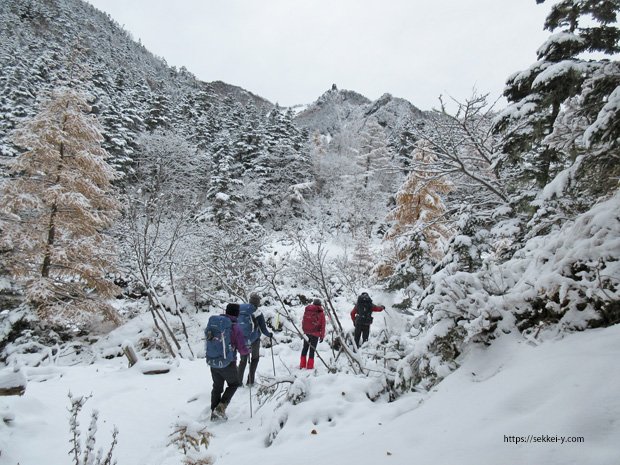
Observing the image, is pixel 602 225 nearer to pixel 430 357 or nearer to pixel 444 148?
pixel 430 357

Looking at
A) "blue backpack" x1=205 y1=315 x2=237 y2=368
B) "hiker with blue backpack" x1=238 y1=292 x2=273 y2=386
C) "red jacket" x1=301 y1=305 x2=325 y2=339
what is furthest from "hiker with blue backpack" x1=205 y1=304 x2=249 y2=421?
"red jacket" x1=301 y1=305 x2=325 y2=339

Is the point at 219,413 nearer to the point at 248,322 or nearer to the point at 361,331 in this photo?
the point at 248,322

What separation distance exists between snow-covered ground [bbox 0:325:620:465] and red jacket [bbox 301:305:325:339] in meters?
1.89

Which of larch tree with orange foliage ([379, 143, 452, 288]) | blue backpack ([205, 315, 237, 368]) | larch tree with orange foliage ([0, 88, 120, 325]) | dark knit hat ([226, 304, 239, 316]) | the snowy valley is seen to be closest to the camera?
the snowy valley

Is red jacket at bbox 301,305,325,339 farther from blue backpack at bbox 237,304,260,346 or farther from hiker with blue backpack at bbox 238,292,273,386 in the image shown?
blue backpack at bbox 237,304,260,346

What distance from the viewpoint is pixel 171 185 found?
28312 millimetres

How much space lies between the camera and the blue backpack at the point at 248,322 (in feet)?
19.1

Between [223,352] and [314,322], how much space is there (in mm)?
2986

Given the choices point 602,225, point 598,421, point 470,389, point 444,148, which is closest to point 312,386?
point 470,389

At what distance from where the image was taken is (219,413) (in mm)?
4992

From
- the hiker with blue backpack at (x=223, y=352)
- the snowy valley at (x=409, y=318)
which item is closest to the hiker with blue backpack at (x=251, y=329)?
the snowy valley at (x=409, y=318)

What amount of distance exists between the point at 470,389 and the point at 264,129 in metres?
34.0

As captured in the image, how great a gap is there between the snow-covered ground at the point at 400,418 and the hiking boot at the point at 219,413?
15 cm

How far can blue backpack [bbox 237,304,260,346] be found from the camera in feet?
19.1
